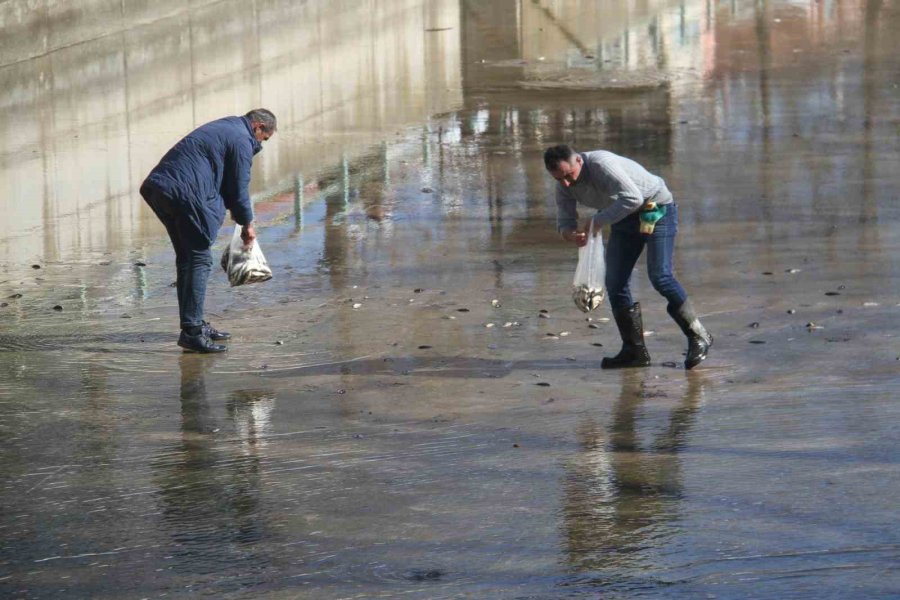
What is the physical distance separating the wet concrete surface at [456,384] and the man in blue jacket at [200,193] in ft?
1.16

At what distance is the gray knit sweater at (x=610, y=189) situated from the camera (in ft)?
26.5

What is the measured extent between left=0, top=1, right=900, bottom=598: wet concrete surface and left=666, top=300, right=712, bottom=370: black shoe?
107 mm

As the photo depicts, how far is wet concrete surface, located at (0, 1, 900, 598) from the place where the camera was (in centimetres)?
573

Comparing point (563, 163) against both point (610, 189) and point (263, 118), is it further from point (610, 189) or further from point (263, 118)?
point (263, 118)

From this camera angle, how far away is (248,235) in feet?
29.6

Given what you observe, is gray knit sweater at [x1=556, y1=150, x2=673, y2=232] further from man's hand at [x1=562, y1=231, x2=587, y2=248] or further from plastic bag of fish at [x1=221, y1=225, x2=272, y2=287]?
plastic bag of fish at [x1=221, y1=225, x2=272, y2=287]

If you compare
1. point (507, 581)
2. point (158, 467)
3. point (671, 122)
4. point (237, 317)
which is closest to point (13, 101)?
point (671, 122)

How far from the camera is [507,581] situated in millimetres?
5504

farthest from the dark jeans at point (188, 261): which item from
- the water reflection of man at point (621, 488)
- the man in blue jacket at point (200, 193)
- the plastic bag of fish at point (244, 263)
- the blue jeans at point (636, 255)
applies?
the water reflection of man at point (621, 488)

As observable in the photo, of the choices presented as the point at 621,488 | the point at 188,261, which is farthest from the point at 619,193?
the point at 188,261

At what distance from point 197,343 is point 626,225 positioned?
8.69 ft

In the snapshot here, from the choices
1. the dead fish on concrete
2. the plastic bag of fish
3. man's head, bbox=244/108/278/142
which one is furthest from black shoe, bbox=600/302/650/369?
man's head, bbox=244/108/278/142

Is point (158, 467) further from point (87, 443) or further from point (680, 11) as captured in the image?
point (680, 11)

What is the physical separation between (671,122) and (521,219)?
4.70 metres
